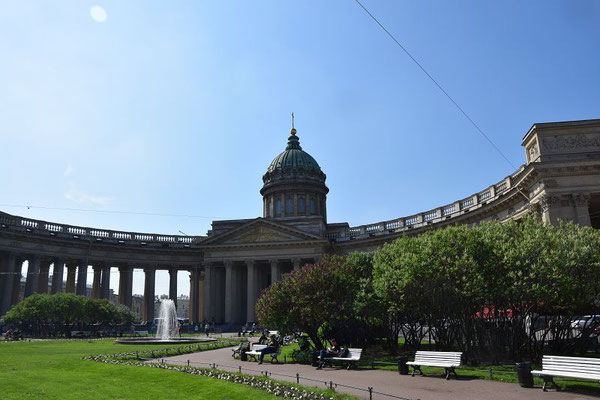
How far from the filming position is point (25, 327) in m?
45.8

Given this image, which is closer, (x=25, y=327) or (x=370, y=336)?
(x=370, y=336)

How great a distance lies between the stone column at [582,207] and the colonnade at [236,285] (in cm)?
3706

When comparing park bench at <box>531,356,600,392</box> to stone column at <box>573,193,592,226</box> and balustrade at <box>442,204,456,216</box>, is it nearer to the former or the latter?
stone column at <box>573,193,592,226</box>

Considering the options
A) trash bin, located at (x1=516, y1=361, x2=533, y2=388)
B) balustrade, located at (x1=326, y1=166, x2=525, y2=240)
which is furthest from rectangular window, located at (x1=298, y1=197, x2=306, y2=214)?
trash bin, located at (x1=516, y1=361, x2=533, y2=388)

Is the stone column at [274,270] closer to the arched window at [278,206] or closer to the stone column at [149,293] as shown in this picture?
the stone column at [149,293]

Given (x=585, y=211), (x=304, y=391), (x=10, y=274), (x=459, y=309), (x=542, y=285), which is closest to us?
(x=304, y=391)

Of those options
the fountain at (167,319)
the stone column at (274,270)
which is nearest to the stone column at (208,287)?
the stone column at (274,270)

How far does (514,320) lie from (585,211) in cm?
1815

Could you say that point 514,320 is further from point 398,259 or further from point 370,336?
point 370,336

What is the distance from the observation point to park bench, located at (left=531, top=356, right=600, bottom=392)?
1354cm

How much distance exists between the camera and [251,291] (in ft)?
210

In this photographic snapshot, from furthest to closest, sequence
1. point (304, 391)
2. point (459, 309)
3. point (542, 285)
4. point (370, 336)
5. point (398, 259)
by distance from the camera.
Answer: point (370, 336), point (398, 259), point (459, 309), point (542, 285), point (304, 391)

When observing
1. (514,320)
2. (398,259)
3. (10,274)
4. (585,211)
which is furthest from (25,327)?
(585,211)

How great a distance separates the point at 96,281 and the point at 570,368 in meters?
61.2
